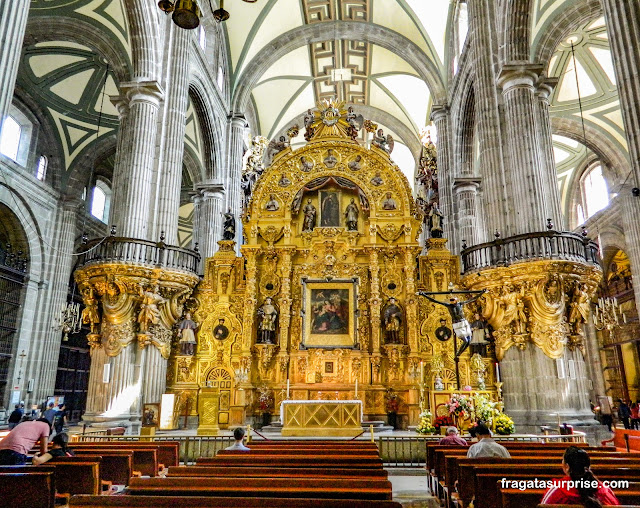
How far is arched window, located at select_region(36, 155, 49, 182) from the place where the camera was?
832 inches

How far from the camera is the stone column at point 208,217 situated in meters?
21.2

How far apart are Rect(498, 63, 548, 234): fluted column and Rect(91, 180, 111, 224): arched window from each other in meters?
19.5

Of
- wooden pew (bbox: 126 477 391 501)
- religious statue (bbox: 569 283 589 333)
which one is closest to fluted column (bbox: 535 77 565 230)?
religious statue (bbox: 569 283 589 333)

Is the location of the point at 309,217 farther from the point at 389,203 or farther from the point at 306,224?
the point at 389,203

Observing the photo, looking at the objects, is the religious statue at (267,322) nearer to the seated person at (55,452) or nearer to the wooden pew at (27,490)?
the seated person at (55,452)

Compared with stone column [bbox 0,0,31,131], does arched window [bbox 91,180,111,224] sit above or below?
above

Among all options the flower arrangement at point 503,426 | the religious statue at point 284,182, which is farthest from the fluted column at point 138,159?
the flower arrangement at point 503,426

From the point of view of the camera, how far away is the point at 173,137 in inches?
599

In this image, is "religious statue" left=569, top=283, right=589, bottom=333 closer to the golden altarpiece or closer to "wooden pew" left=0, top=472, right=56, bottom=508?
the golden altarpiece

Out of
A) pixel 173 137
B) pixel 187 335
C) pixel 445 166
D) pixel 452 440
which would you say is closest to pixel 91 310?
pixel 187 335

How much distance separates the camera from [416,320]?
1465 cm

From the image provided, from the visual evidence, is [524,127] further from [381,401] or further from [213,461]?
[213,461]

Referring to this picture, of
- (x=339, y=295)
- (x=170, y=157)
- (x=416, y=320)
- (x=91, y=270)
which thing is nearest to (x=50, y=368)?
(x=91, y=270)

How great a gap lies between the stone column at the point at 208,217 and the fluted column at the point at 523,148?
12.6 metres
